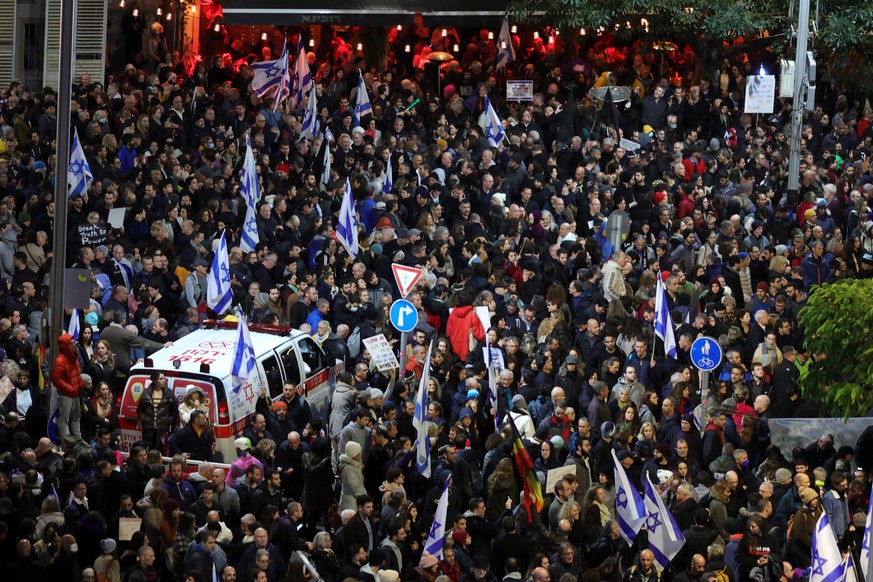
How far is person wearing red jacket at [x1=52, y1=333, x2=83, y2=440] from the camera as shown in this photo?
1805 centimetres

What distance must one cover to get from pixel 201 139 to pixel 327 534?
13045 mm

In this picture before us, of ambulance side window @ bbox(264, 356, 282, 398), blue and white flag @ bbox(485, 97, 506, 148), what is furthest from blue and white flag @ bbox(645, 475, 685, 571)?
blue and white flag @ bbox(485, 97, 506, 148)

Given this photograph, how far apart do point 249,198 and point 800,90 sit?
9806mm

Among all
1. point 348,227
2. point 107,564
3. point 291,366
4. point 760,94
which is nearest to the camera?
point 107,564

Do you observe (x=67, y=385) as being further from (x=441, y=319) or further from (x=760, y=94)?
(x=760, y=94)

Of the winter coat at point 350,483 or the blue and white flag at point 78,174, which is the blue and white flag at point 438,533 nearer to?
the winter coat at point 350,483

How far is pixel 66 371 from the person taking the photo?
1812cm

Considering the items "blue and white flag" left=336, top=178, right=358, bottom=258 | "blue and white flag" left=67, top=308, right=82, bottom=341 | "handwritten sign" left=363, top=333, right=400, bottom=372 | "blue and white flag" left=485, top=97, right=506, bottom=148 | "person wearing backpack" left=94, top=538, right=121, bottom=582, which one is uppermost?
"blue and white flag" left=485, top=97, right=506, bottom=148

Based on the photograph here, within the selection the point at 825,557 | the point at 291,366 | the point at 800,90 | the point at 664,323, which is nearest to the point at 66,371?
the point at 291,366

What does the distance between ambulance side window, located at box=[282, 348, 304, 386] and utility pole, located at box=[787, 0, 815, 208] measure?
34.4ft

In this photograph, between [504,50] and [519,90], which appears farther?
[504,50]

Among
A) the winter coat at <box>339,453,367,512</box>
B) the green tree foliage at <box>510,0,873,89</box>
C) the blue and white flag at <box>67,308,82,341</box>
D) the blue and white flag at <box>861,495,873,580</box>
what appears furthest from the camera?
the green tree foliage at <box>510,0,873,89</box>

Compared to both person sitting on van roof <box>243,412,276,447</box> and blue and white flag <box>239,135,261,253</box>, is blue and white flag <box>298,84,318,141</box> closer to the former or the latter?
blue and white flag <box>239,135,261,253</box>

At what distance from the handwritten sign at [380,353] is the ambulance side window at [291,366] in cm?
89
